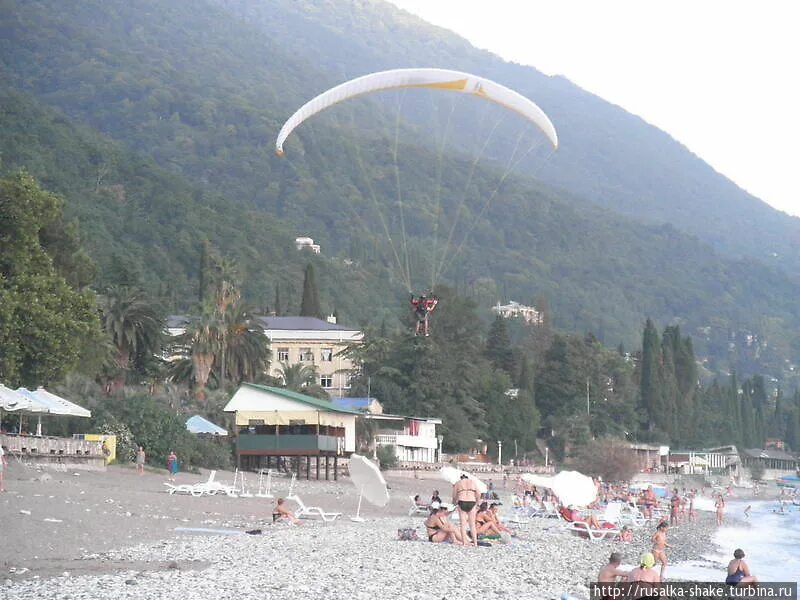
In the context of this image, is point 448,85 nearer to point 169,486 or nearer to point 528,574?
point 169,486

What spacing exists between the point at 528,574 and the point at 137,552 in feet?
17.8

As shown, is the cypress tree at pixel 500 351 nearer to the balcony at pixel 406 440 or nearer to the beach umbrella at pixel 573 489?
the balcony at pixel 406 440

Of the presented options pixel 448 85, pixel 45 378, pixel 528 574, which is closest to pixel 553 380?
pixel 448 85

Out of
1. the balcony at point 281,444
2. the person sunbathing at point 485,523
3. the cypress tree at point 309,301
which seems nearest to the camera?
the person sunbathing at point 485,523

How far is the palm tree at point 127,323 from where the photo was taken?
49681 mm

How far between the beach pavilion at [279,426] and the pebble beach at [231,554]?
52.5ft

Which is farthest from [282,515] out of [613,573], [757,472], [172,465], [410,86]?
[757,472]

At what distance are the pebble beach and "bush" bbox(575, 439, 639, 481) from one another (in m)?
47.3

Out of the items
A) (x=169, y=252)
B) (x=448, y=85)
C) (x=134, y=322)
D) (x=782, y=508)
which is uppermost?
(x=169, y=252)

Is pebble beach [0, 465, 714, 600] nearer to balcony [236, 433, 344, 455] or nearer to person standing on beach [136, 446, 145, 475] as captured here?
person standing on beach [136, 446, 145, 475]

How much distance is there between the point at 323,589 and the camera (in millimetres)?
13961

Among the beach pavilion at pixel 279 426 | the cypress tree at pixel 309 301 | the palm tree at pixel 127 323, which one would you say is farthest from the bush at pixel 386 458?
the cypress tree at pixel 309 301

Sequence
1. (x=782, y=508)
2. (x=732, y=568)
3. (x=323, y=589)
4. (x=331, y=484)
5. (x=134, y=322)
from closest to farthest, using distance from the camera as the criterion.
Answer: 1. (x=323, y=589)
2. (x=732, y=568)
3. (x=331, y=484)
4. (x=134, y=322)
5. (x=782, y=508)

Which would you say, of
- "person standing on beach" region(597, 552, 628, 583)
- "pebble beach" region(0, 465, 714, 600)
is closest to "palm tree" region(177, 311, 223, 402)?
"pebble beach" region(0, 465, 714, 600)
